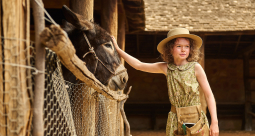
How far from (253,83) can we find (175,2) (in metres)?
4.45

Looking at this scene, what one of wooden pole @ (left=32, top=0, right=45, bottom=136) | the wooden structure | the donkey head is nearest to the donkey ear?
the donkey head

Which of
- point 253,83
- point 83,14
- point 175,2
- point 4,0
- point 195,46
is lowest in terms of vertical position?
point 253,83

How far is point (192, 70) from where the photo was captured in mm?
2330

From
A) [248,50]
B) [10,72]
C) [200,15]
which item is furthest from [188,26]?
[10,72]

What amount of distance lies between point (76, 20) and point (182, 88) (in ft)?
3.85

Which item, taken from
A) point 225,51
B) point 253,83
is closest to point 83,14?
point 225,51

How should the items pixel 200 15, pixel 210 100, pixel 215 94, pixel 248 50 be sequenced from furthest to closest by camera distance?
pixel 215 94
pixel 248 50
pixel 200 15
pixel 210 100

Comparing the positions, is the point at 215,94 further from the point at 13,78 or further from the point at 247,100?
the point at 13,78

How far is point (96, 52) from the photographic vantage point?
2.80 meters

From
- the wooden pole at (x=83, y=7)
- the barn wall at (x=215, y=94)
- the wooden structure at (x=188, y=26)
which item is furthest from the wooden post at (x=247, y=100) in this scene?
the wooden pole at (x=83, y=7)

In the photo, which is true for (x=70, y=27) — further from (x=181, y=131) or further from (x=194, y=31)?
(x=194, y=31)

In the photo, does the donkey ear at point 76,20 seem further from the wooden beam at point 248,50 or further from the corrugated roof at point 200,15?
the wooden beam at point 248,50

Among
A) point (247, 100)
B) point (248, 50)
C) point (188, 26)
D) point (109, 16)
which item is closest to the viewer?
point (109, 16)

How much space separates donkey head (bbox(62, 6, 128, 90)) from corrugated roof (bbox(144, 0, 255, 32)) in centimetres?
377
